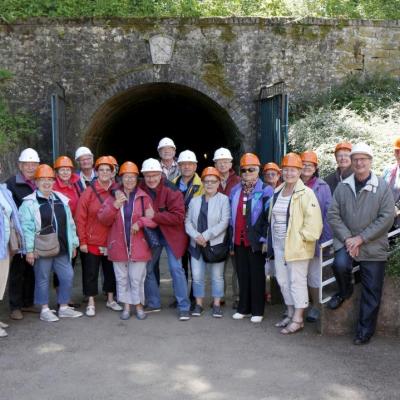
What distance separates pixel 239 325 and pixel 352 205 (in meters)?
1.87

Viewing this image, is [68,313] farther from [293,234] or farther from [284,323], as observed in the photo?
[293,234]

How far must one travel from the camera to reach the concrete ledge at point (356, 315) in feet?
17.5

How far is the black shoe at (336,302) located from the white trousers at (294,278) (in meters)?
0.28

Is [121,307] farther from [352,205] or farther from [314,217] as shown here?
[352,205]

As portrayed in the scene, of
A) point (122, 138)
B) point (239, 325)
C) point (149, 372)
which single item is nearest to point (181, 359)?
point (149, 372)

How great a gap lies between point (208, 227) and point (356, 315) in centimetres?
191

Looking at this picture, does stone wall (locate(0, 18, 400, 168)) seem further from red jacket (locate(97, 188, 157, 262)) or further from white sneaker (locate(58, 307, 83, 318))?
white sneaker (locate(58, 307, 83, 318))

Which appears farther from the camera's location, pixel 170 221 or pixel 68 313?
pixel 68 313

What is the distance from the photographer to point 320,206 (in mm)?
5980


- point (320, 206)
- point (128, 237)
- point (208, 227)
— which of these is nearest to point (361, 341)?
point (320, 206)

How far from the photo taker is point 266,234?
5.89m

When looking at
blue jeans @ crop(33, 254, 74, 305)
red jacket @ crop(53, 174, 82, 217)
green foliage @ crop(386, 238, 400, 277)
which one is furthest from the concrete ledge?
red jacket @ crop(53, 174, 82, 217)

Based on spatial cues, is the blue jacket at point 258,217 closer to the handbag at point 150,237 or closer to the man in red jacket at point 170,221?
the man in red jacket at point 170,221

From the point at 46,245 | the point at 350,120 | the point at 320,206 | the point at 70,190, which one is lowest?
the point at 46,245
